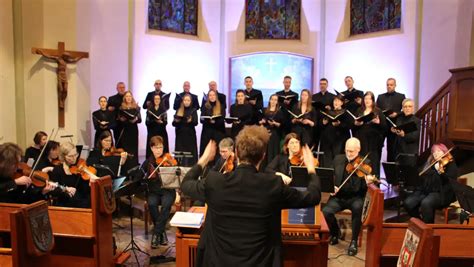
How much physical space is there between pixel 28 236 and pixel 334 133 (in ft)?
17.5

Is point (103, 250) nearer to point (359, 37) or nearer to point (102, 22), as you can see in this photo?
point (102, 22)

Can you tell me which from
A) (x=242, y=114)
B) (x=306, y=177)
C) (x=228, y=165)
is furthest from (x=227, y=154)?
(x=242, y=114)

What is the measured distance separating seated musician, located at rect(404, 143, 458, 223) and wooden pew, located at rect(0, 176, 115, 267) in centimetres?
359

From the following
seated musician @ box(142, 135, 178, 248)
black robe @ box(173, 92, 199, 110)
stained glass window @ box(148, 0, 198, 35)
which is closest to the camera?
seated musician @ box(142, 135, 178, 248)

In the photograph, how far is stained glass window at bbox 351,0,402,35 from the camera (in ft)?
31.5

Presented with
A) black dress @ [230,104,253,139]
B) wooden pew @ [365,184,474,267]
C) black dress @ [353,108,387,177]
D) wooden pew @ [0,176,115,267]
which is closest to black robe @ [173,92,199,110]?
black dress @ [230,104,253,139]

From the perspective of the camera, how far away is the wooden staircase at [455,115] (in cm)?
581

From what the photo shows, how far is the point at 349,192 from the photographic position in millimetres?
4781

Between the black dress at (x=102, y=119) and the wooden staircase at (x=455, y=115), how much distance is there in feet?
17.5

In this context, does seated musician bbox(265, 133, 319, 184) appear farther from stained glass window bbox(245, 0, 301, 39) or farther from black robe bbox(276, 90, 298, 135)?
stained glass window bbox(245, 0, 301, 39)

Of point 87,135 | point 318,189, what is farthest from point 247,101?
point 318,189

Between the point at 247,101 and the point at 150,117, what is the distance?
1.77 meters

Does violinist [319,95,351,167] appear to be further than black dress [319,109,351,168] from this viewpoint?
No

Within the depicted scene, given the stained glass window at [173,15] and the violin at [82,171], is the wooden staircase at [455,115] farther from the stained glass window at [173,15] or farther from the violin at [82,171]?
the stained glass window at [173,15]
